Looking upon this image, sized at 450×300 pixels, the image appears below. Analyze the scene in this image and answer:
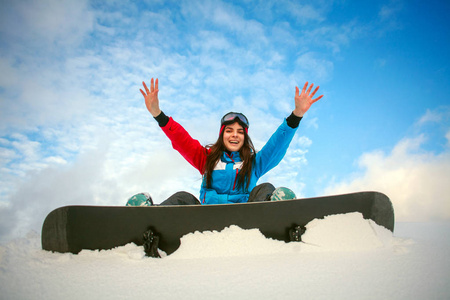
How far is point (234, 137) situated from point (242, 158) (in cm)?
29

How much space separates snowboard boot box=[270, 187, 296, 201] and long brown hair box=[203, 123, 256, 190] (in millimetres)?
755

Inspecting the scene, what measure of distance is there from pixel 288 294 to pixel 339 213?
41.2 inches

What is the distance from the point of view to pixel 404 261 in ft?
4.86

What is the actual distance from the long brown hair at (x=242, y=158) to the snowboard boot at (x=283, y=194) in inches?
29.7

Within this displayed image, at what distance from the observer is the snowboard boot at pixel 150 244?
184 centimetres

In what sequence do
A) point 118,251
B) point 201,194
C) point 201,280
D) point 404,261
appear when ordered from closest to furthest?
point 201,280
point 404,261
point 118,251
point 201,194

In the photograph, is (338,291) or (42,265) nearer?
(338,291)

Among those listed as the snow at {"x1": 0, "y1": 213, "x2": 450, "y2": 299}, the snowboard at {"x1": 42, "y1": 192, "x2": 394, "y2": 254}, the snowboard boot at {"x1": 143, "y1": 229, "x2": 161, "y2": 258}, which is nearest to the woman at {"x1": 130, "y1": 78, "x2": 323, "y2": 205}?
the snowboard at {"x1": 42, "y1": 192, "x2": 394, "y2": 254}

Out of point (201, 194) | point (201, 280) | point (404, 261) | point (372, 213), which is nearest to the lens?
point (201, 280)

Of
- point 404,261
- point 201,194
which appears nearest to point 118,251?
point 201,194

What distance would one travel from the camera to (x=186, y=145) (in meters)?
3.16

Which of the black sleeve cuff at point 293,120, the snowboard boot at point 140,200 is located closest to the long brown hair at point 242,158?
the black sleeve cuff at point 293,120

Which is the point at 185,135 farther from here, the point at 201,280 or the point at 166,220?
the point at 201,280

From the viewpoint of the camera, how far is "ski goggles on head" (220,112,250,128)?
316cm
